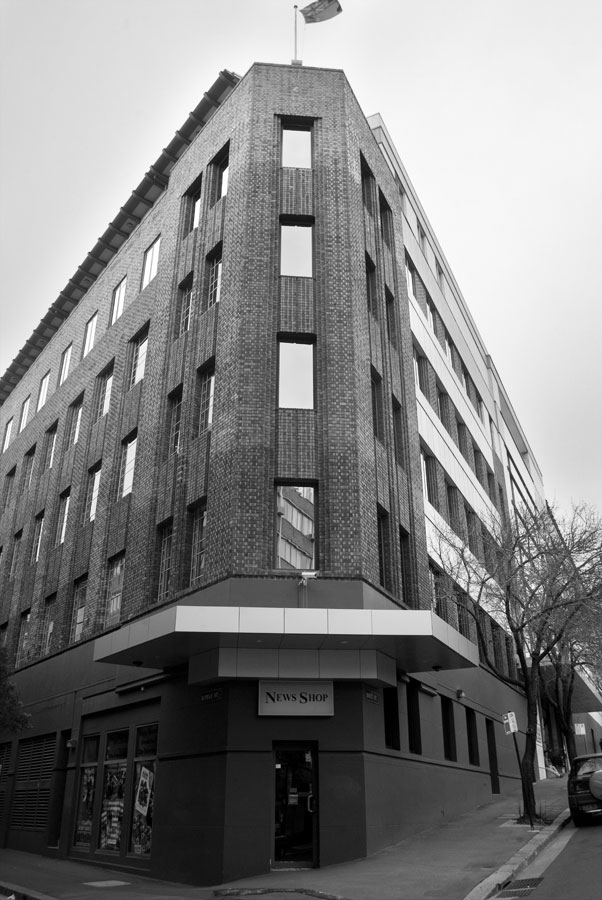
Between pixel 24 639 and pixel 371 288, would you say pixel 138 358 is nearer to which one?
pixel 371 288

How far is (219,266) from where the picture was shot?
22.5m

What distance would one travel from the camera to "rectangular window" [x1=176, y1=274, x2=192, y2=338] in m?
23.2

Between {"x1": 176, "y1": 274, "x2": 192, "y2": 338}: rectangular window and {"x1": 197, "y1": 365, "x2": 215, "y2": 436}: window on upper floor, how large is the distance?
2.43m

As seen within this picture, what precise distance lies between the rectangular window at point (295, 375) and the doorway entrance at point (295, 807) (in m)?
8.00

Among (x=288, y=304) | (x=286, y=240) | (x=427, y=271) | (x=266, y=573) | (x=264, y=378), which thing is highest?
(x=427, y=271)

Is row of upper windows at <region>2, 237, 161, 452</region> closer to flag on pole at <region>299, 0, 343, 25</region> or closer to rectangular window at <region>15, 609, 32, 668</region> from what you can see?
flag on pole at <region>299, 0, 343, 25</region>

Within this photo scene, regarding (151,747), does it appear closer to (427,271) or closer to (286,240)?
(286,240)

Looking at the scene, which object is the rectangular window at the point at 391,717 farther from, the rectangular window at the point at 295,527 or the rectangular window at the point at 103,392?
the rectangular window at the point at 103,392

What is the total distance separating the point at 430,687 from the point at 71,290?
24.3 meters

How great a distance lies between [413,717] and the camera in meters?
20.6

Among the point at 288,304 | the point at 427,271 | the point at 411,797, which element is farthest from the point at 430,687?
the point at 427,271

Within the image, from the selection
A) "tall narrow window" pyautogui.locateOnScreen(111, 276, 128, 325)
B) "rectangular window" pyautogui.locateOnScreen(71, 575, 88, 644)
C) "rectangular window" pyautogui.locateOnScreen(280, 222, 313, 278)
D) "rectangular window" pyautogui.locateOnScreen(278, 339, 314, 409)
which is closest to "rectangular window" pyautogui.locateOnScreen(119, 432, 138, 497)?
"rectangular window" pyautogui.locateOnScreen(71, 575, 88, 644)

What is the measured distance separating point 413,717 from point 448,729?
4.29 metres

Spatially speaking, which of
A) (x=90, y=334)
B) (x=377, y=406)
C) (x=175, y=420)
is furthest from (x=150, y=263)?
(x=377, y=406)
